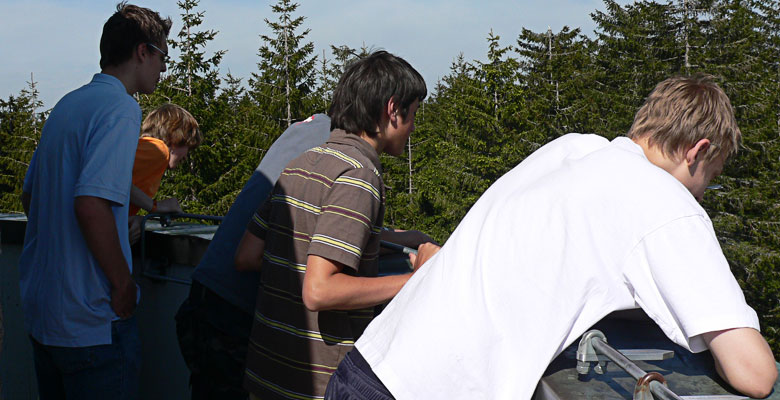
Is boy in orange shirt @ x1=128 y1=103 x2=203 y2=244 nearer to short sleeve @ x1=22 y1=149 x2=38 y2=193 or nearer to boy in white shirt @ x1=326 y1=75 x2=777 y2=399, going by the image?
short sleeve @ x1=22 y1=149 x2=38 y2=193

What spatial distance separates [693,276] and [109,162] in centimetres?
175

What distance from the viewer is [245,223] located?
2629 mm

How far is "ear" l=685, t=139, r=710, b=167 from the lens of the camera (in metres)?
1.75

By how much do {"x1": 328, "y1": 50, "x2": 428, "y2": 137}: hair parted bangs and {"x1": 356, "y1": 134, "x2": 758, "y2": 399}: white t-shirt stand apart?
62 cm

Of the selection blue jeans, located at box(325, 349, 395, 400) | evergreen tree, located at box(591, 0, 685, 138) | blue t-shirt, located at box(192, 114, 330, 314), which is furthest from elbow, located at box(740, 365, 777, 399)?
evergreen tree, located at box(591, 0, 685, 138)

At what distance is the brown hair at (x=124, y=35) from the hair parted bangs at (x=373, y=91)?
33.0 inches

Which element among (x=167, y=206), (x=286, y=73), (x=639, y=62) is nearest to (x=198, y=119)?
(x=286, y=73)

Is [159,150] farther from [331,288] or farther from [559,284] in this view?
[559,284]

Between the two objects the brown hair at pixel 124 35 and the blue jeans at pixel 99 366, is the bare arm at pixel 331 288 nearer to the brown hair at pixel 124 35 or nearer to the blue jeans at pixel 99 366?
the blue jeans at pixel 99 366

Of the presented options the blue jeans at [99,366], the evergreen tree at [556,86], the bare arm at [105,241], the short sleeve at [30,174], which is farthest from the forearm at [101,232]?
the evergreen tree at [556,86]

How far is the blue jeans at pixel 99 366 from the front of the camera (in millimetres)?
2443

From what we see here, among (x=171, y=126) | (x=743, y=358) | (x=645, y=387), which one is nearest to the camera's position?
(x=645, y=387)

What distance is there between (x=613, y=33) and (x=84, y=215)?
50.8 meters

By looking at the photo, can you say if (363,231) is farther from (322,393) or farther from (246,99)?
(246,99)
